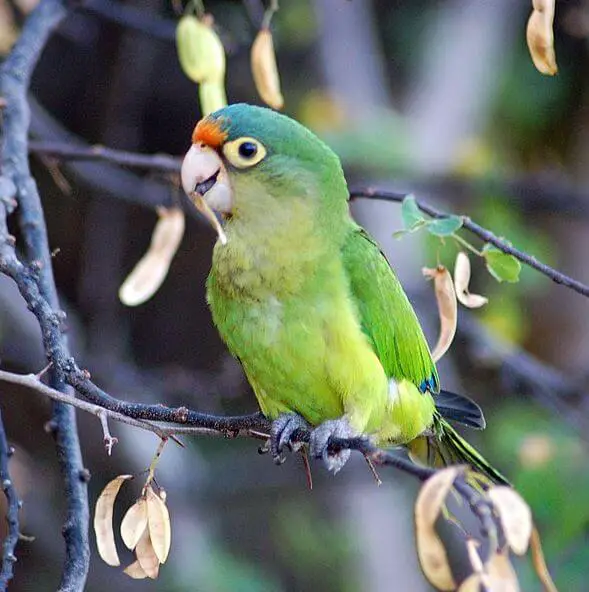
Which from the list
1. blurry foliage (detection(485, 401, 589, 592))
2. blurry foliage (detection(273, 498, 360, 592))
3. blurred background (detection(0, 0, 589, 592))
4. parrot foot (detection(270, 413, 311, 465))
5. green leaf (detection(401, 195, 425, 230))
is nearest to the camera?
green leaf (detection(401, 195, 425, 230))

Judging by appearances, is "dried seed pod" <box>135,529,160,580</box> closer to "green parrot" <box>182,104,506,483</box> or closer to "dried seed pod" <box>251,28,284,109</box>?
"green parrot" <box>182,104,506,483</box>

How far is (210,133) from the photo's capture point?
180cm

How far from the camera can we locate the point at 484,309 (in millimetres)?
3857

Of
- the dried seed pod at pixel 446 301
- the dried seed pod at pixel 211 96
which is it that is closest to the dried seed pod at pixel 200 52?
the dried seed pod at pixel 211 96

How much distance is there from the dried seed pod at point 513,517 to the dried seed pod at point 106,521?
54cm

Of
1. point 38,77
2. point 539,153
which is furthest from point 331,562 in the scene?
point 38,77

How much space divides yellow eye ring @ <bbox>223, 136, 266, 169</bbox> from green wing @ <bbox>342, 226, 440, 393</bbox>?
26 centimetres

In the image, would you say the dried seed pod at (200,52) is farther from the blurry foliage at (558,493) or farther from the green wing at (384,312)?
the blurry foliage at (558,493)

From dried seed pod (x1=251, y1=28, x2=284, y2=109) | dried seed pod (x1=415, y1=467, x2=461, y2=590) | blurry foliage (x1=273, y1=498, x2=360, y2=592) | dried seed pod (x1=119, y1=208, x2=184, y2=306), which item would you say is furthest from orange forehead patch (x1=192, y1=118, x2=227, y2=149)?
blurry foliage (x1=273, y1=498, x2=360, y2=592)

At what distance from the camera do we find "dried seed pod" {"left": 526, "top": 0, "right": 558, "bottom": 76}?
155cm

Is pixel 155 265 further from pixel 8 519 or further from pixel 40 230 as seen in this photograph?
pixel 8 519

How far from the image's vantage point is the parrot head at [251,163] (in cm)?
181

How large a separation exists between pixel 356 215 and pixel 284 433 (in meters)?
2.33

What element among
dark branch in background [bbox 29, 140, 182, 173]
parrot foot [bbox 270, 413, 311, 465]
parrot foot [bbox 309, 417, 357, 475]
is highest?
dark branch in background [bbox 29, 140, 182, 173]
